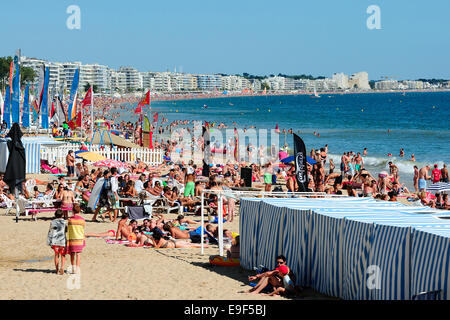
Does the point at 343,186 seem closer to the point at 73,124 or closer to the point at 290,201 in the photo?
the point at 290,201

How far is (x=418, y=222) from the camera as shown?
779cm

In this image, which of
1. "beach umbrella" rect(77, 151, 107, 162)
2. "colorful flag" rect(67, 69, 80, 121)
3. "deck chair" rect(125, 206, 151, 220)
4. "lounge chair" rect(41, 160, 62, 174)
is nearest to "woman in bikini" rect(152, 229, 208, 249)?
"deck chair" rect(125, 206, 151, 220)

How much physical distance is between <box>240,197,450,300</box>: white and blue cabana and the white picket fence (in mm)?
15437

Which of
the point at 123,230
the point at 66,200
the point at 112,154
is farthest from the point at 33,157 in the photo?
the point at 123,230

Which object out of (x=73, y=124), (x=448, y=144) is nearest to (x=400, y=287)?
(x=73, y=124)

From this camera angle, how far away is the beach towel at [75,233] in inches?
366

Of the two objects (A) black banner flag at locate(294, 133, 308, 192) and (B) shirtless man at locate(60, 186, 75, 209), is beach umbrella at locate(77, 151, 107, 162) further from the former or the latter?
(A) black banner flag at locate(294, 133, 308, 192)

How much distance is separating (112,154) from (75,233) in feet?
53.1

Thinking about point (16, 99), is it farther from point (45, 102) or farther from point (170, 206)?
point (170, 206)

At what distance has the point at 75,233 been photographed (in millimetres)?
9383

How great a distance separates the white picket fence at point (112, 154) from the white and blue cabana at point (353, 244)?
15437mm

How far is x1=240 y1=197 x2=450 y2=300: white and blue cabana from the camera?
689 cm

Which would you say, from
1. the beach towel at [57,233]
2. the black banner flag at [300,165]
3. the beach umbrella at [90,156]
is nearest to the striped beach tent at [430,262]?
the beach towel at [57,233]
